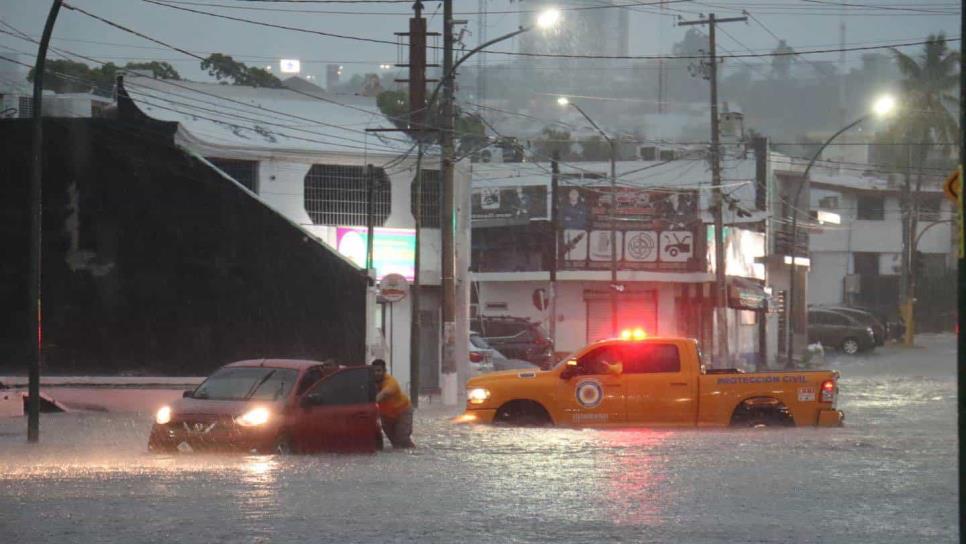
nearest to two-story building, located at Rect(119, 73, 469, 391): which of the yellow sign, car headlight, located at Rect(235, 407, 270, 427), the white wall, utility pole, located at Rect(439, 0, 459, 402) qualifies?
utility pole, located at Rect(439, 0, 459, 402)

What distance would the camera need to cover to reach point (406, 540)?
10.6 m

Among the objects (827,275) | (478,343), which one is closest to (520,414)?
(478,343)

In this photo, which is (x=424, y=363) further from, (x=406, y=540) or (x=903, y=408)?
(x=406, y=540)

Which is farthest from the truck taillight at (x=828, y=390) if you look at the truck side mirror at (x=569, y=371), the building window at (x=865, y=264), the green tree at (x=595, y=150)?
the green tree at (x=595, y=150)

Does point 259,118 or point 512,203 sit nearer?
point 259,118

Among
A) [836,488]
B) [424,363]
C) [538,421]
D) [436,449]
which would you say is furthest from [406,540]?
[424,363]

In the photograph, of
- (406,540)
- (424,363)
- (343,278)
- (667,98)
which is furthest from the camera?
Result: (667,98)

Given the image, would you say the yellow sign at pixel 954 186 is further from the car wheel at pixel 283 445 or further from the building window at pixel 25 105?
the building window at pixel 25 105

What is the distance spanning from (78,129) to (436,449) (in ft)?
44.8

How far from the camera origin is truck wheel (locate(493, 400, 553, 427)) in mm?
21750

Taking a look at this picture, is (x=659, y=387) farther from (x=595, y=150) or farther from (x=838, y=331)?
(x=595, y=150)

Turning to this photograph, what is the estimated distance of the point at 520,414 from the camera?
2181 centimetres

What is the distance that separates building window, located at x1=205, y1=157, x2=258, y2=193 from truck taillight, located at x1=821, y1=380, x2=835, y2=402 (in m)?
18.5

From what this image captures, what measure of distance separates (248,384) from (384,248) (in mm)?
19036
